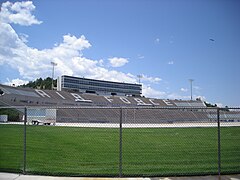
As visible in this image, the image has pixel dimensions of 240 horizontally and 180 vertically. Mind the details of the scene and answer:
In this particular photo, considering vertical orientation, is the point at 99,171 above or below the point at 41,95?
below

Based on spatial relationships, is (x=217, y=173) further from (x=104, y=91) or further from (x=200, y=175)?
(x=104, y=91)

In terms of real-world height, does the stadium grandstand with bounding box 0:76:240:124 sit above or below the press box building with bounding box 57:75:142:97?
below

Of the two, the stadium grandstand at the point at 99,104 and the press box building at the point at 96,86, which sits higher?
the press box building at the point at 96,86

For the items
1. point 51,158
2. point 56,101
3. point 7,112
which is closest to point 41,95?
point 56,101

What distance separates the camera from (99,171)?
8.43m

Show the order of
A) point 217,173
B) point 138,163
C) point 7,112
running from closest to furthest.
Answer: point 217,173, point 138,163, point 7,112

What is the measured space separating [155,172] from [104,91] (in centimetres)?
13586

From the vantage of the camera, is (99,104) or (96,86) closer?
(99,104)

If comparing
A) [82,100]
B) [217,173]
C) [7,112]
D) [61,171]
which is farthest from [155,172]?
[82,100]

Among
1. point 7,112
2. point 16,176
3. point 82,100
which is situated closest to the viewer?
point 16,176

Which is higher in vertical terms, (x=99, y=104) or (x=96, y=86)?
(x=96, y=86)

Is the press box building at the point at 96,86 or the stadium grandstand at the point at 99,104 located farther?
the press box building at the point at 96,86

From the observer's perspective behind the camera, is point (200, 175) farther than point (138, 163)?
No

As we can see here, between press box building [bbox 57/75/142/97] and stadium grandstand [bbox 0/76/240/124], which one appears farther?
press box building [bbox 57/75/142/97]
